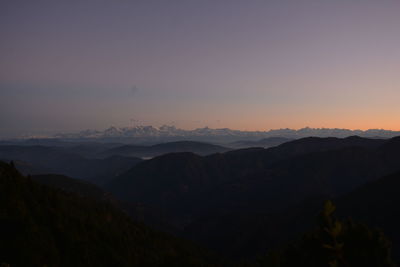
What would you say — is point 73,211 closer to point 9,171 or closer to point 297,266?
point 9,171

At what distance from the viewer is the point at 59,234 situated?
129 m

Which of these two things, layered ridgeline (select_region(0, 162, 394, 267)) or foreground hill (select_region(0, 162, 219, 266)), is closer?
layered ridgeline (select_region(0, 162, 394, 267))

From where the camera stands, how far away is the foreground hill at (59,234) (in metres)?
97.8

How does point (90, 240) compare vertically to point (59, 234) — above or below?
below

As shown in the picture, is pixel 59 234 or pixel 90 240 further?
pixel 90 240

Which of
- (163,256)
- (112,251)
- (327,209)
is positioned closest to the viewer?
(327,209)

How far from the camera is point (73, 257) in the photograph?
384ft

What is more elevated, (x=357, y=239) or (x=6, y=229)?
(x=357, y=239)

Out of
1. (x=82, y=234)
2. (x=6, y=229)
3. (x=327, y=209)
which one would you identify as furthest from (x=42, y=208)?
(x=327, y=209)

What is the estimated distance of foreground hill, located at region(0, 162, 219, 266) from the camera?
97831mm

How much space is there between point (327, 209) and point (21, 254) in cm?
9806

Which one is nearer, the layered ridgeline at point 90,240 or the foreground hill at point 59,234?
the layered ridgeline at point 90,240

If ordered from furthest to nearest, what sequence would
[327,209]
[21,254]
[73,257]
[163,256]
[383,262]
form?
1. [73,257]
2. [21,254]
3. [163,256]
4. [383,262]
5. [327,209]

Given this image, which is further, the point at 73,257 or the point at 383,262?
the point at 73,257
